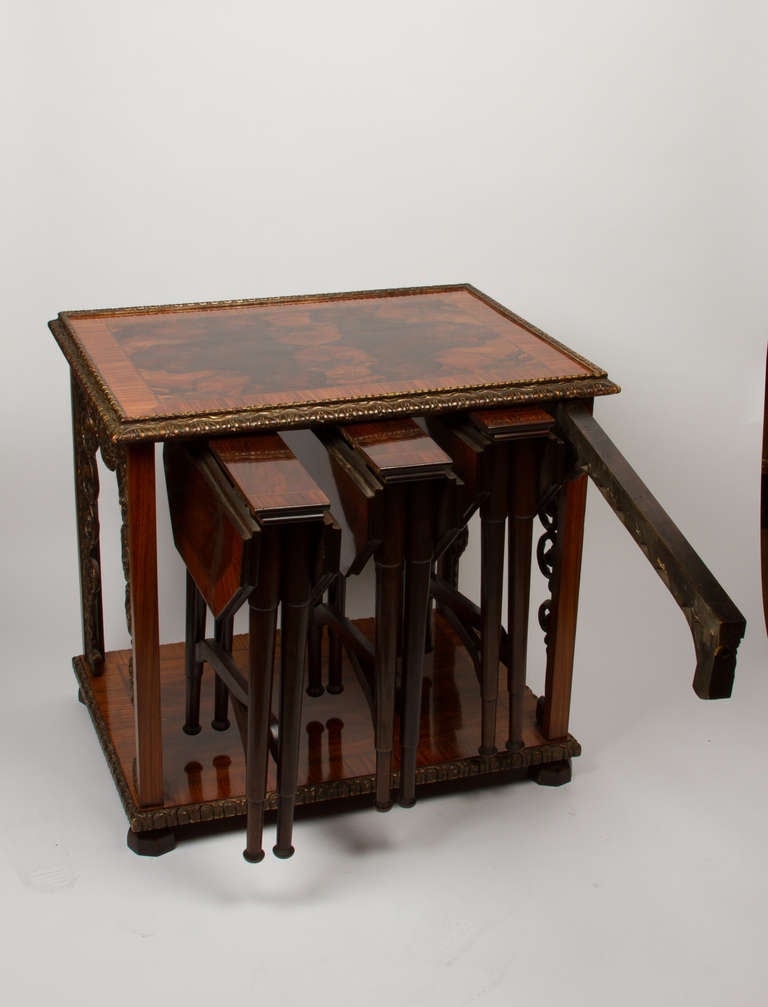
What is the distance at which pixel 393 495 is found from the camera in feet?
9.96

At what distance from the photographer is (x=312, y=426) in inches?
123

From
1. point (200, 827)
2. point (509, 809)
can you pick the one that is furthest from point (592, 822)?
point (200, 827)

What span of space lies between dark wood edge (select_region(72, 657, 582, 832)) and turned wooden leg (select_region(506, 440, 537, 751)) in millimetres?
88

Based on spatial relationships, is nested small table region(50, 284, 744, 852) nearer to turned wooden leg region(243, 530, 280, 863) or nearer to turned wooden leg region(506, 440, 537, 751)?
turned wooden leg region(506, 440, 537, 751)

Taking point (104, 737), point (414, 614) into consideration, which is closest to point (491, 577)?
point (414, 614)

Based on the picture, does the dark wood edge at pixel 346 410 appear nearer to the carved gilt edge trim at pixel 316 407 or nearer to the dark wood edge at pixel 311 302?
the carved gilt edge trim at pixel 316 407

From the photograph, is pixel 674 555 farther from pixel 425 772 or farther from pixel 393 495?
pixel 425 772

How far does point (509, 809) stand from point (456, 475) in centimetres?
83

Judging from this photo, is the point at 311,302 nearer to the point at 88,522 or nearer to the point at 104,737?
the point at 88,522

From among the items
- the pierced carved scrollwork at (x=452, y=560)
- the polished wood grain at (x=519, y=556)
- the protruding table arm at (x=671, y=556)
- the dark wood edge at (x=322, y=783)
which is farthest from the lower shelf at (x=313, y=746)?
the protruding table arm at (x=671, y=556)

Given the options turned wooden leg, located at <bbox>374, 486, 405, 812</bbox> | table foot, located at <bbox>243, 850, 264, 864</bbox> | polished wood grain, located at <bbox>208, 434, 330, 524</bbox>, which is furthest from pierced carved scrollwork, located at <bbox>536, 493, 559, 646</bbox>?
table foot, located at <bbox>243, 850, 264, 864</bbox>

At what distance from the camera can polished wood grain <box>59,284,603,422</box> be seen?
3195 millimetres

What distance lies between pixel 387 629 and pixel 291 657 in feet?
0.71

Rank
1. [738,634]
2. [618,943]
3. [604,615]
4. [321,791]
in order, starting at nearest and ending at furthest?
[738,634], [618,943], [321,791], [604,615]
